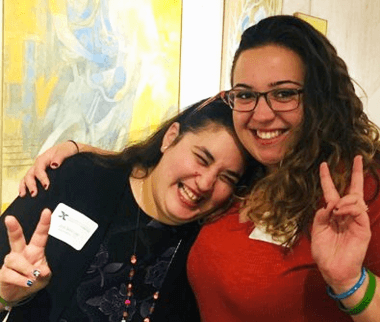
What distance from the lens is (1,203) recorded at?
1.88m

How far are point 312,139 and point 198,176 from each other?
36 cm

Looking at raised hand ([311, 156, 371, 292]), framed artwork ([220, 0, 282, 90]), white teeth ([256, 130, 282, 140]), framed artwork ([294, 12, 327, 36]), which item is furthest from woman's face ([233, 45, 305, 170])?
framed artwork ([294, 12, 327, 36])

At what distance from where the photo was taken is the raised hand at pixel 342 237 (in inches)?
44.8

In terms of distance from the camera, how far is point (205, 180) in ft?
5.20

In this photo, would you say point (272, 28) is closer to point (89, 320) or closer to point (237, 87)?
point (237, 87)

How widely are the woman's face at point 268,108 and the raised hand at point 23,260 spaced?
607 millimetres

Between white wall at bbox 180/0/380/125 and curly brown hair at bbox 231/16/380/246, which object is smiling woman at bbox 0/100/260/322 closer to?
curly brown hair at bbox 231/16/380/246

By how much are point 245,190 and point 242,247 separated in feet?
0.88

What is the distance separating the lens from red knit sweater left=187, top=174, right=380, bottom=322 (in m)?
1.32

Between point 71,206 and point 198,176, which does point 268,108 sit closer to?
point 198,176

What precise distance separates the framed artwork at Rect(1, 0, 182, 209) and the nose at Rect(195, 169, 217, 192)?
2.18 ft

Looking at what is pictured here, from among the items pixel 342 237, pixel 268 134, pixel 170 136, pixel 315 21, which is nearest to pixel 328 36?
pixel 315 21

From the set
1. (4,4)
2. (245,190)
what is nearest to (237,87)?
(245,190)

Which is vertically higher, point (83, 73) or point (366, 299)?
point (83, 73)
